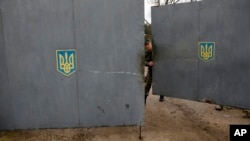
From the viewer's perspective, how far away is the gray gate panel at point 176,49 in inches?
178

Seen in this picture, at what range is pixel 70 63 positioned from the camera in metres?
3.40

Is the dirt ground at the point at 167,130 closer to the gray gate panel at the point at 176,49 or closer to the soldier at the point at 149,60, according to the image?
the gray gate panel at the point at 176,49

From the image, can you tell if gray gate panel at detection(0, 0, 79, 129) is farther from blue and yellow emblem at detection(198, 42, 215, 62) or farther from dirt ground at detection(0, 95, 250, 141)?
blue and yellow emblem at detection(198, 42, 215, 62)

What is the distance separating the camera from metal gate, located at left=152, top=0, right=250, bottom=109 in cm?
397

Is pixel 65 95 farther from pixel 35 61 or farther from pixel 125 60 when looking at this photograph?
pixel 125 60

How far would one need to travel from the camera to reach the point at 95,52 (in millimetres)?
3430

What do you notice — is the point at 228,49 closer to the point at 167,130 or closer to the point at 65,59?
the point at 167,130

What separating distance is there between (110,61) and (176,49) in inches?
67.7

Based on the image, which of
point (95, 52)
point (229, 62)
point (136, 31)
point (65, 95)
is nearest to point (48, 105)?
point (65, 95)

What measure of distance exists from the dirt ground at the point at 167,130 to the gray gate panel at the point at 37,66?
60 cm

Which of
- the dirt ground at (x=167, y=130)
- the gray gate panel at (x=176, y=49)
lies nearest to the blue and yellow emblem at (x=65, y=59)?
the dirt ground at (x=167, y=130)

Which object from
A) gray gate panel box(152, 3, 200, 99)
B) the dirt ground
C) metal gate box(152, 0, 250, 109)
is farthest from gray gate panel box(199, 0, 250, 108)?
the dirt ground

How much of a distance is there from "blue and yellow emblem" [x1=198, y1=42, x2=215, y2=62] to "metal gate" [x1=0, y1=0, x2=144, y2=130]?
57.3 inches

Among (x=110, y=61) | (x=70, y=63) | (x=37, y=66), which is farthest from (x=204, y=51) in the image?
(x=37, y=66)
